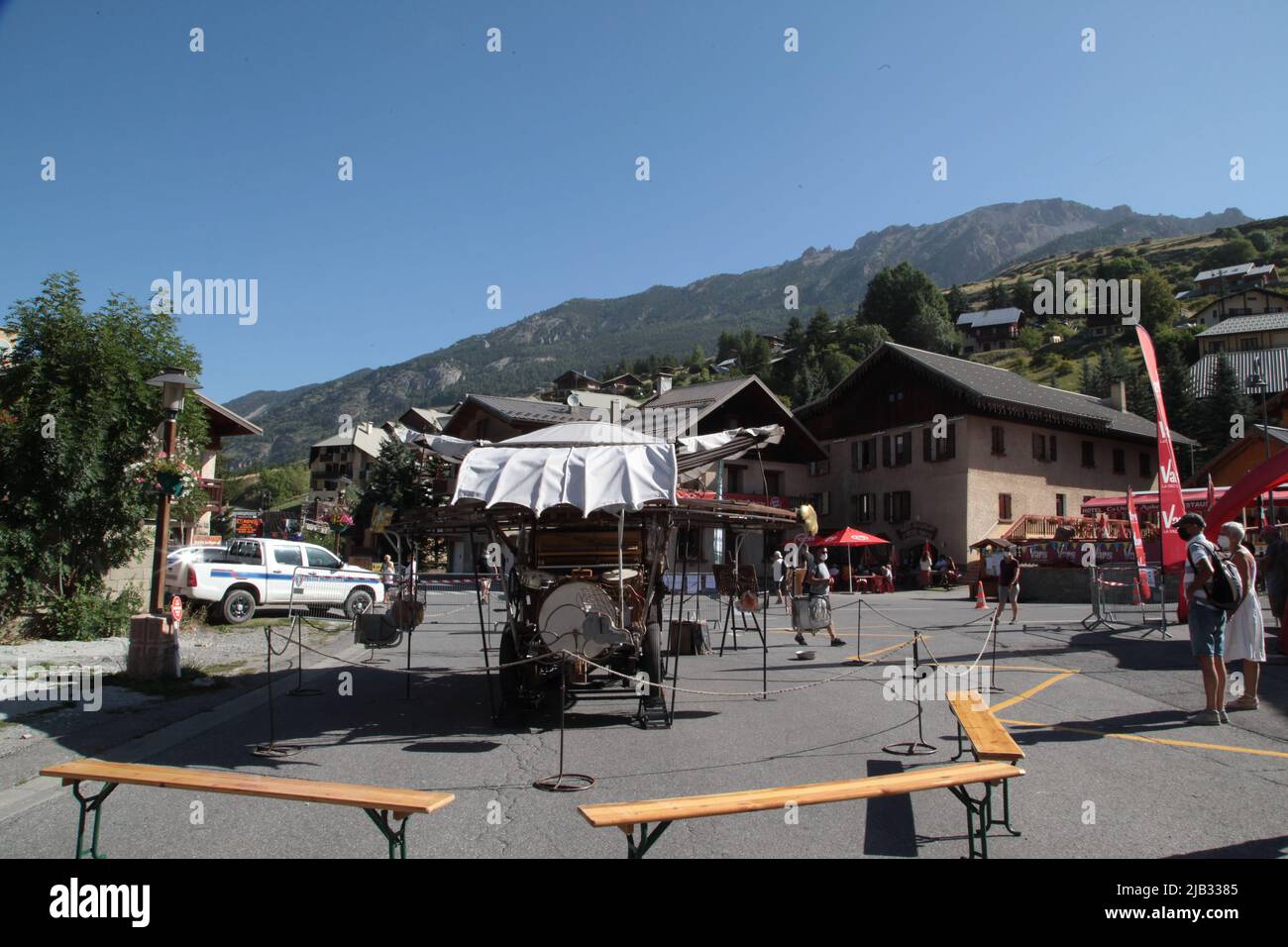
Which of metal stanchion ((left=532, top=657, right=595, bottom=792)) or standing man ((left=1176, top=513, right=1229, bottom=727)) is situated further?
standing man ((left=1176, top=513, right=1229, bottom=727))

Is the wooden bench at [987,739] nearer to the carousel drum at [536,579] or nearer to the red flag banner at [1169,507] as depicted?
the carousel drum at [536,579]

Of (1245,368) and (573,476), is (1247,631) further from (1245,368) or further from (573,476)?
(1245,368)

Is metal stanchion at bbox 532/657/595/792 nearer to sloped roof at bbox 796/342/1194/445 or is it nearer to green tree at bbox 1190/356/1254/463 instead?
sloped roof at bbox 796/342/1194/445

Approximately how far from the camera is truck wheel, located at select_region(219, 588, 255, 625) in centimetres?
2025

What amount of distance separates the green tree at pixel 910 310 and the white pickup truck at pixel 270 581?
96.5 m

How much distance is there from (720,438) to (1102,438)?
44.7 meters

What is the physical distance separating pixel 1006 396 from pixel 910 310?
249ft

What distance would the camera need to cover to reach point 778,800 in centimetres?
481

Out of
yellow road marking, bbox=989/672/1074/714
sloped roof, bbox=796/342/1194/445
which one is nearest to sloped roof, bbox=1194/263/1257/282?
sloped roof, bbox=796/342/1194/445

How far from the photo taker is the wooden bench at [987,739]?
19.7 feet

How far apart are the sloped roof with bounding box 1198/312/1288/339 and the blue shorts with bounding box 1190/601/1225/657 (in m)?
99.6

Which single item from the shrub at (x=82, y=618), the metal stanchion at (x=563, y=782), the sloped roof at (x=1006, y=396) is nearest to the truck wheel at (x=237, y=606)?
the shrub at (x=82, y=618)

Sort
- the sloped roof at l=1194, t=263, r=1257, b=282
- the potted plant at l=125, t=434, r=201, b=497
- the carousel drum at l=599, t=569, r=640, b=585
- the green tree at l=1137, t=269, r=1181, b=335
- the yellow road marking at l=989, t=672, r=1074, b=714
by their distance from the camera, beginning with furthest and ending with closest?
the sloped roof at l=1194, t=263, r=1257, b=282, the green tree at l=1137, t=269, r=1181, b=335, the potted plant at l=125, t=434, r=201, b=497, the yellow road marking at l=989, t=672, r=1074, b=714, the carousel drum at l=599, t=569, r=640, b=585
